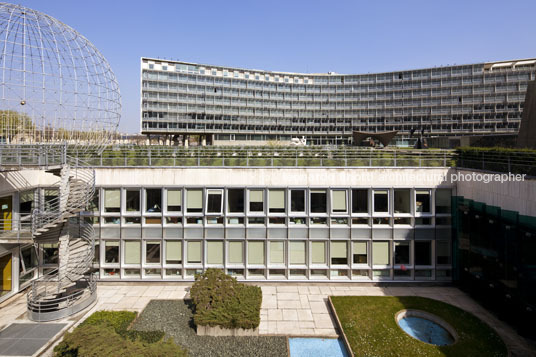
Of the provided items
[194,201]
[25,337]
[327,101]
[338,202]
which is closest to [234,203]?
[194,201]

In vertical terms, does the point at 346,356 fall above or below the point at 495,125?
below

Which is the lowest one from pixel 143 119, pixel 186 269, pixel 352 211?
pixel 186 269

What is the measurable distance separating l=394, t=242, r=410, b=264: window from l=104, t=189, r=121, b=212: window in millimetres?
14515

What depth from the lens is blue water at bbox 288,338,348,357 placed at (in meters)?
11.8

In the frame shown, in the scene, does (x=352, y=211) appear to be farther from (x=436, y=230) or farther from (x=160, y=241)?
(x=160, y=241)

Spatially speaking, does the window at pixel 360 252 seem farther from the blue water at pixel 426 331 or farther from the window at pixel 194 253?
the window at pixel 194 253

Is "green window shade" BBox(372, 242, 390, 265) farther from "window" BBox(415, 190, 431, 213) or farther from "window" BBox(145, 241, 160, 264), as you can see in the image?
"window" BBox(145, 241, 160, 264)

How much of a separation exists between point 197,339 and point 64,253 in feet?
22.8

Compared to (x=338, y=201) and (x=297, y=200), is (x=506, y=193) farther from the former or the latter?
(x=297, y=200)

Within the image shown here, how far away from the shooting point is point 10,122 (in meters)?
11.6

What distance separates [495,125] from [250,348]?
101 metres

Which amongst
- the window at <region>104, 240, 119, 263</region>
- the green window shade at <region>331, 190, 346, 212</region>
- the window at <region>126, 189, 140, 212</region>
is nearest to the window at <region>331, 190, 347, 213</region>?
the green window shade at <region>331, 190, 346, 212</region>

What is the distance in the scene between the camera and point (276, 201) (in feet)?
58.8

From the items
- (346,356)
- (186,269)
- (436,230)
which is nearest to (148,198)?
(186,269)
